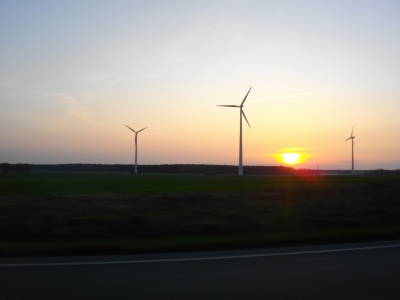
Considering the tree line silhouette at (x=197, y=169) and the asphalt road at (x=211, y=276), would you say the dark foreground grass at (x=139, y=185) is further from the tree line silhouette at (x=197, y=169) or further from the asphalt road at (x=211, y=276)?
the tree line silhouette at (x=197, y=169)

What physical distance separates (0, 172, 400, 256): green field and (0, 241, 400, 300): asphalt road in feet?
5.40

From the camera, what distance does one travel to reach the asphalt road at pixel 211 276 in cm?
698

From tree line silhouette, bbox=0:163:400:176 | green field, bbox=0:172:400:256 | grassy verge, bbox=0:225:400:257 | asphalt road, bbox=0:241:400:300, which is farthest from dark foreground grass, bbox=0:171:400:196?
tree line silhouette, bbox=0:163:400:176

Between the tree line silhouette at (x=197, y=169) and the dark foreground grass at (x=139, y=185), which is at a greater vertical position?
the tree line silhouette at (x=197, y=169)

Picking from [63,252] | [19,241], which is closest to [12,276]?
[63,252]

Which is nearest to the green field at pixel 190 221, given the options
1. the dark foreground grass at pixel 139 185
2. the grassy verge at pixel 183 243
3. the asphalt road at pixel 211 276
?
the grassy verge at pixel 183 243

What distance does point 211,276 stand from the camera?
7.93 m

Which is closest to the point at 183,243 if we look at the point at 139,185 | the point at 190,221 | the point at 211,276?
the point at 190,221

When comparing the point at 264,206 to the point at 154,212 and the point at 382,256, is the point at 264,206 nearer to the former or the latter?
the point at 154,212

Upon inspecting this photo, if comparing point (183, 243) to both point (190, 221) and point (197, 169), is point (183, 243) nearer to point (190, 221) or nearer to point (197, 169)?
point (190, 221)

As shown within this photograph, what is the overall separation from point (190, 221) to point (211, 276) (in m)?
6.68

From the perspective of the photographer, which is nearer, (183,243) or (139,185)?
(183,243)

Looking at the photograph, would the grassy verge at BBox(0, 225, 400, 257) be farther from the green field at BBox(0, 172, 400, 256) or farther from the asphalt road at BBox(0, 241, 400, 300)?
the asphalt road at BBox(0, 241, 400, 300)

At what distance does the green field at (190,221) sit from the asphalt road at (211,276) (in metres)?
1.65
